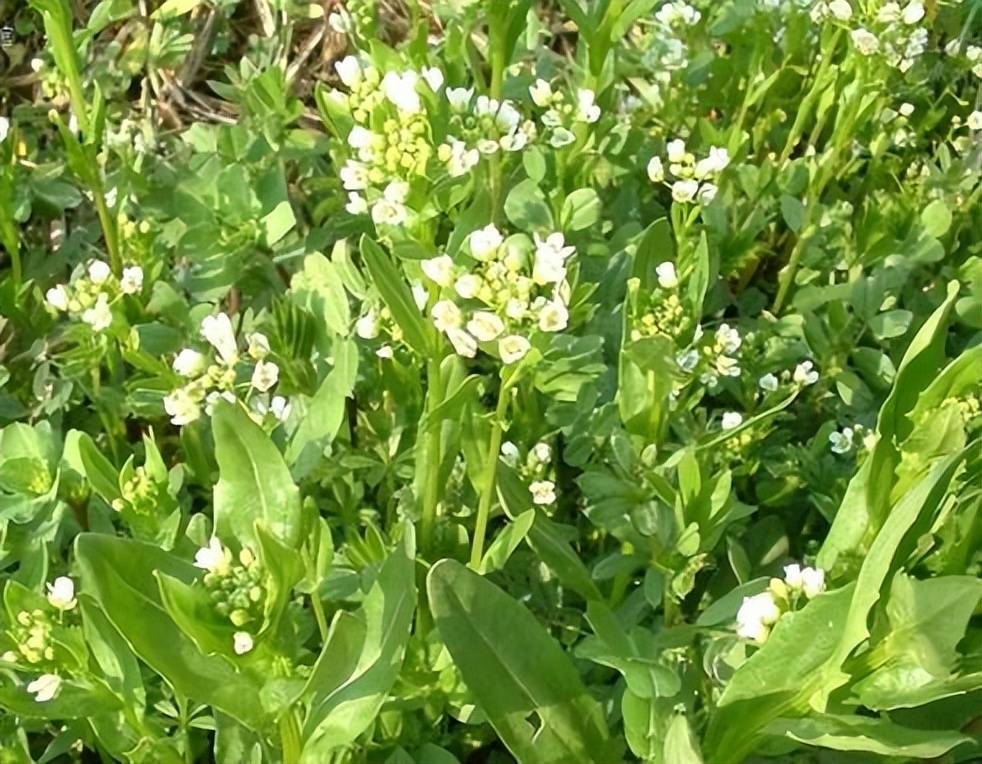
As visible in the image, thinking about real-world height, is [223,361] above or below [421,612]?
above

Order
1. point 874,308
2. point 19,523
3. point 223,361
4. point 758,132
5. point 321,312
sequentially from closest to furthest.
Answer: point 223,361
point 19,523
point 321,312
point 874,308
point 758,132

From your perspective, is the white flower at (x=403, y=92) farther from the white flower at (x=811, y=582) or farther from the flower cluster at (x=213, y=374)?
the white flower at (x=811, y=582)

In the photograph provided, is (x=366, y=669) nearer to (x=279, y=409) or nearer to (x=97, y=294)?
(x=279, y=409)

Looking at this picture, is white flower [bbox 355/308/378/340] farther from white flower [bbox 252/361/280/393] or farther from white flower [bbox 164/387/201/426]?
white flower [bbox 164/387/201/426]

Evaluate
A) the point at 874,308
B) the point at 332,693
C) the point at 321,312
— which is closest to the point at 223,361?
the point at 321,312

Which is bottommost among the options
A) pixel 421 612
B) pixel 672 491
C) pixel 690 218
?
pixel 421 612

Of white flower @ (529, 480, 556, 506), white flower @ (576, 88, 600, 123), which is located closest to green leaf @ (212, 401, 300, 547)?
white flower @ (529, 480, 556, 506)

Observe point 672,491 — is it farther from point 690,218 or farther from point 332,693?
point 332,693
